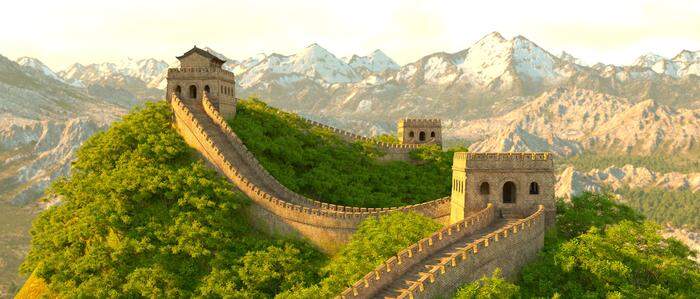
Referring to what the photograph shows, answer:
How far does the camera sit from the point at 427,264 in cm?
3947

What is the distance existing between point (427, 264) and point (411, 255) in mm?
1260

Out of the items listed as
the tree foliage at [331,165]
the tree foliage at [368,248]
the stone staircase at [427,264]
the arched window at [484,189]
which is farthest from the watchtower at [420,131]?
the stone staircase at [427,264]

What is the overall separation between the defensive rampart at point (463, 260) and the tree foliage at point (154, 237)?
10.3 m

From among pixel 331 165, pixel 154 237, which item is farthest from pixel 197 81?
pixel 154 237

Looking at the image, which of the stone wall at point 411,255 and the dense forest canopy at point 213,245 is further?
the dense forest canopy at point 213,245

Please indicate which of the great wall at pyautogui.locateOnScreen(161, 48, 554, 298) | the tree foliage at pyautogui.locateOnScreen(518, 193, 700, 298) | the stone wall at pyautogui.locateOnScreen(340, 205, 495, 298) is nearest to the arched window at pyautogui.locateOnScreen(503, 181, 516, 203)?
the great wall at pyautogui.locateOnScreen(161, 48, 554, 298)

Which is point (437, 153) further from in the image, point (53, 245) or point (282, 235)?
point (53, 245)

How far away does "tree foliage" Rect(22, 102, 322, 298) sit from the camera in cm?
4650

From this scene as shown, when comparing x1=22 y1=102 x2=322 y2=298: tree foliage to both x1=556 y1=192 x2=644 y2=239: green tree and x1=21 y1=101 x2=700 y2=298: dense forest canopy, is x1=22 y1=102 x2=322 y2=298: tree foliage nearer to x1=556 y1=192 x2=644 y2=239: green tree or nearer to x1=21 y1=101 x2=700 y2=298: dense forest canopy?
x1=21 y1=101 x2=700 y2=298: dense forest canopy

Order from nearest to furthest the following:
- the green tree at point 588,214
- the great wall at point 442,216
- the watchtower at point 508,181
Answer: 1. the great wall at point 442,216
2. the watchtower at point 508,181
3. the green tree at point 588,214

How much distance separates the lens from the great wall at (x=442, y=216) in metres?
37.6

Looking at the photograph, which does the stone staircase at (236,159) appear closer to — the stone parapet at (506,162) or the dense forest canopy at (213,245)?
the dense forest canopy at (213,245)

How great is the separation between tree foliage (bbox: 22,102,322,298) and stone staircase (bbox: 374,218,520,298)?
10582 mm

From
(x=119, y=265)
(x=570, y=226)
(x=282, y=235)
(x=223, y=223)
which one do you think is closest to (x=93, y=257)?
(x=119, y=265)
